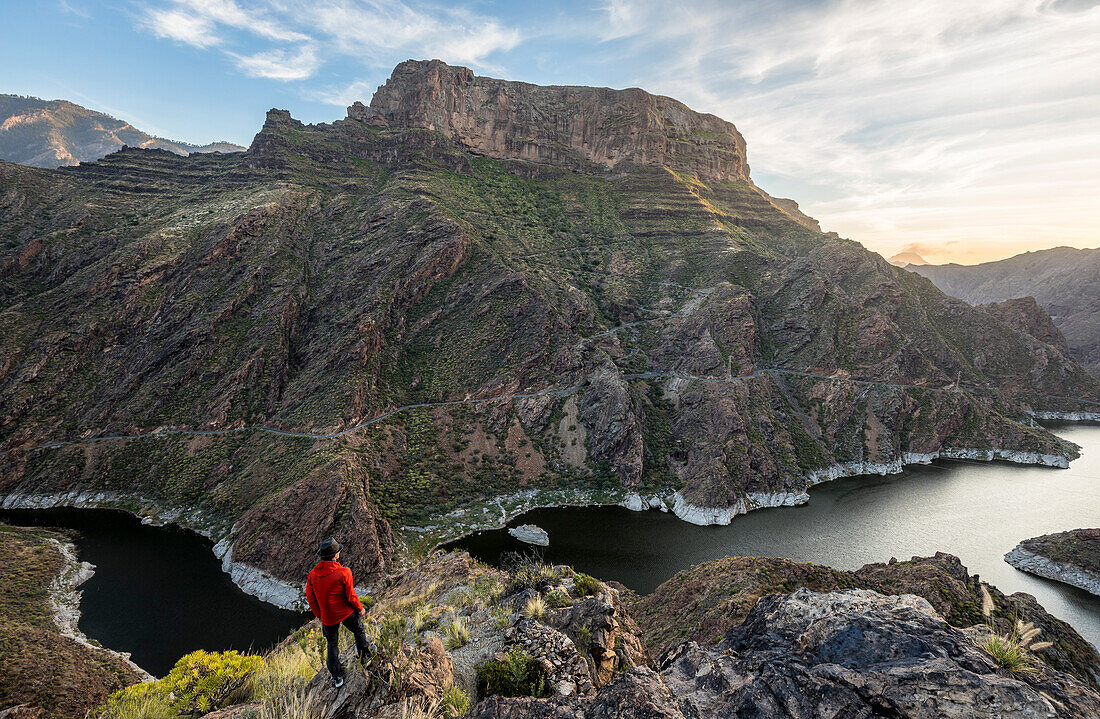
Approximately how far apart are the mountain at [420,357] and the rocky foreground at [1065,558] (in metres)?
20.2

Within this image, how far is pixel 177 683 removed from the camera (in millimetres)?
8898

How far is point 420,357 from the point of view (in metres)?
63.3

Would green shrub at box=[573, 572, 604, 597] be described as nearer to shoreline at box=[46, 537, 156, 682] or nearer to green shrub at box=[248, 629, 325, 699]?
green shrub at box=[248, 629, 325, 699]

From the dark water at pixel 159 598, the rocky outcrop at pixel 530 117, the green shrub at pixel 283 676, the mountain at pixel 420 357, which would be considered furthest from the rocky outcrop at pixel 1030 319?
the dark water at pixel 159 598

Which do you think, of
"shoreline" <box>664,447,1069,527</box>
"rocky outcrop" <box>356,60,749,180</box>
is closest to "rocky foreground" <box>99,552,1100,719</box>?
"shoreline" <box>664,447,1069,527</box>

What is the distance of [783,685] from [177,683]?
12434mm

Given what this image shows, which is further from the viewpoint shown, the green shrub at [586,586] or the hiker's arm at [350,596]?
→ the green shrub at [586,586]

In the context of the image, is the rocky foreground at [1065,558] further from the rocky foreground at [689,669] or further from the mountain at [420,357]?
the rocky foreground at [689,669]

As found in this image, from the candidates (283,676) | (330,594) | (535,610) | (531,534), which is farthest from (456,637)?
(531,534)


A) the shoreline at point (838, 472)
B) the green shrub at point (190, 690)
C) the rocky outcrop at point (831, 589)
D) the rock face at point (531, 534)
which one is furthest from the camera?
the shoreline at point (838, 472)

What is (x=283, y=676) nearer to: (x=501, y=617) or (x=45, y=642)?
(x=501, y=617)

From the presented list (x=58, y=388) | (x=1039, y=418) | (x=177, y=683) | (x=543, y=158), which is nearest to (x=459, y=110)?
(x=543, y=158)

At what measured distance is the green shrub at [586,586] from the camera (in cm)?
1224

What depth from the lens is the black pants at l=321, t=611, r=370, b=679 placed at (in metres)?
6.30
